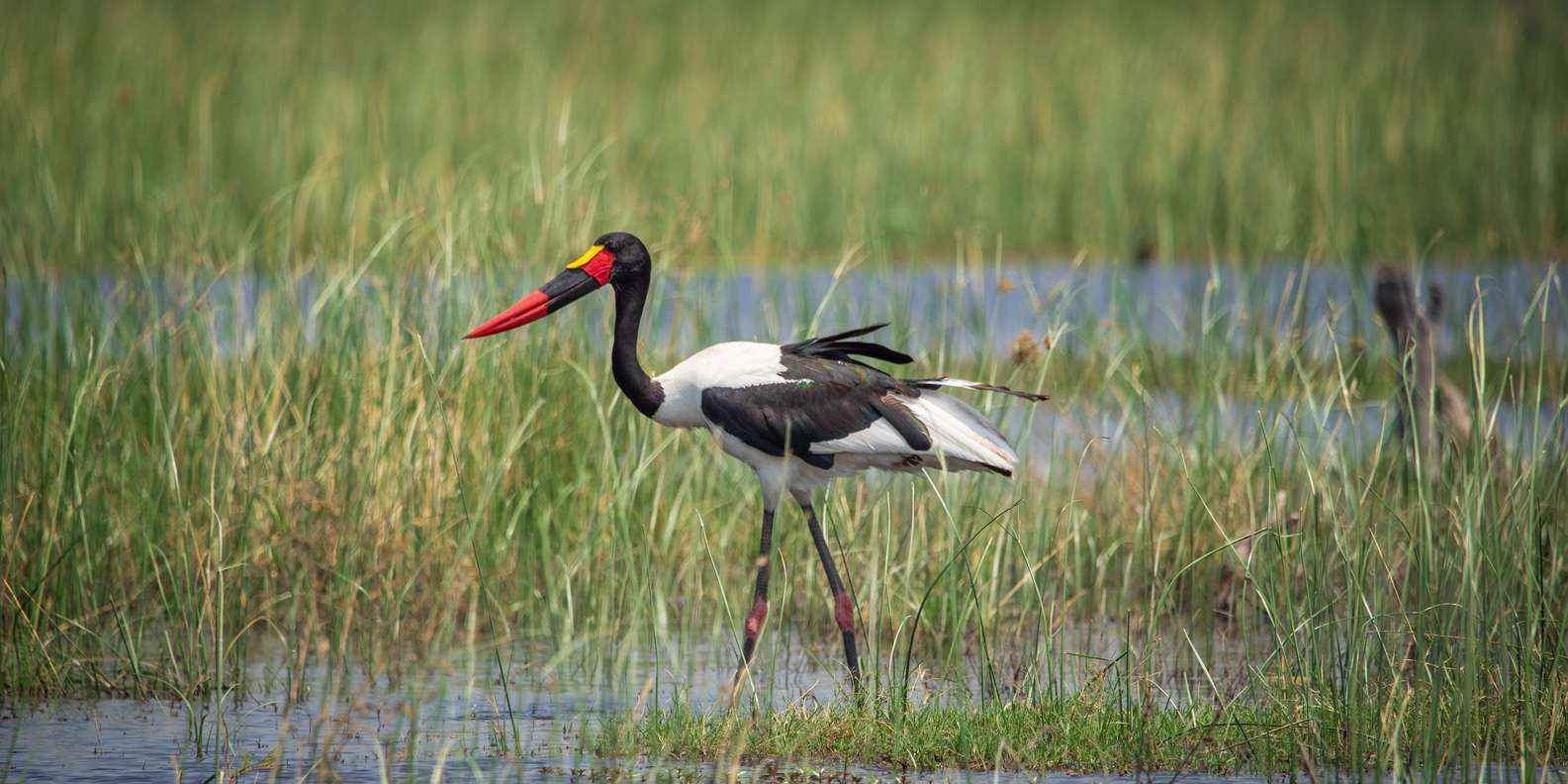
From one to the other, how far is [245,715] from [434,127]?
942 centimetres

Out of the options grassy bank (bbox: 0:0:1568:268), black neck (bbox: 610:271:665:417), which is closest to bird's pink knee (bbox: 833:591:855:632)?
black neck (bbox: 610:271:665:417)

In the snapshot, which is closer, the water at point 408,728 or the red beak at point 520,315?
the water at point 408,728

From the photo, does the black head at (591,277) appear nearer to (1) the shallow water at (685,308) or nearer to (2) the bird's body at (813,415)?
(2) the bird's body at (813,415)

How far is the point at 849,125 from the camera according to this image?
1524cm

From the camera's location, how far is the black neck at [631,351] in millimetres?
5816

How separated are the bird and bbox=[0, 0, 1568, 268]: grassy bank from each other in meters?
2.53

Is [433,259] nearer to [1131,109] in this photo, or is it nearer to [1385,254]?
[1385,254]

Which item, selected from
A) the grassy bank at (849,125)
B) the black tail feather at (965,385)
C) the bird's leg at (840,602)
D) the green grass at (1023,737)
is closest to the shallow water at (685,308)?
the grassy bank at (849,125)

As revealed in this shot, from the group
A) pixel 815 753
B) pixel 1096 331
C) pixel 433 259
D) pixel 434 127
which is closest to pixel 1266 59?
pixel 434 127

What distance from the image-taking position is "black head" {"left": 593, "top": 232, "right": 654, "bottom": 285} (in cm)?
604

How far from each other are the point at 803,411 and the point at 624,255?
0.89 m

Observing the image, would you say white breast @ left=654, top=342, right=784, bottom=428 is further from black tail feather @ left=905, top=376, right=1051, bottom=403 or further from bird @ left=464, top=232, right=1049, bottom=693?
black tail feather @ left=905, top=376, right=1051, bottom=403

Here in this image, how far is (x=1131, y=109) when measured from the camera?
617 inches

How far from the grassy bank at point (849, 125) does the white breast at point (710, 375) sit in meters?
2.55
